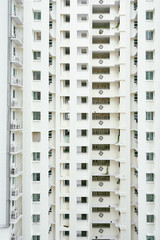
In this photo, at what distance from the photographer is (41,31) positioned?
20875 mm

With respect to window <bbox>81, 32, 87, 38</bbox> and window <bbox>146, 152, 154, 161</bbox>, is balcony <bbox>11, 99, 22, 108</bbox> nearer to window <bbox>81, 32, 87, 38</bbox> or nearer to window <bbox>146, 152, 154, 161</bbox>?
window <bbox>81, 32, 87, 38</bbox>

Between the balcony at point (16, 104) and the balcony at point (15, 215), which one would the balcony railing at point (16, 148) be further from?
the balcony at point (15, 215)

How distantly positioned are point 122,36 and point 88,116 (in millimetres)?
7837

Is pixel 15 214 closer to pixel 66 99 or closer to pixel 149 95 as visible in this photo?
pixel 66 99

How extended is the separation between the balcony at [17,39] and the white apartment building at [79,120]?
14cm

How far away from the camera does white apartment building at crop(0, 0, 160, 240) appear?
64.8 ft

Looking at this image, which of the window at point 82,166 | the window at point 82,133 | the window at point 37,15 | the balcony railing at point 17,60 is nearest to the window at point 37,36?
the window at point 37,15

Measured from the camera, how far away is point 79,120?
2408 cm

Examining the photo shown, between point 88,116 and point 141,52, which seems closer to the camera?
point 141,52

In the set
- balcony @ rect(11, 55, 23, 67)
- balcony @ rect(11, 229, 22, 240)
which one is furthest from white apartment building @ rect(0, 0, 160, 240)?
balcony @ rect(11, 55, 23, 67)

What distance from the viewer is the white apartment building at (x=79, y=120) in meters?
19.8

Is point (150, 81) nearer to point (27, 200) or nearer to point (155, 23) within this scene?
point (155, 23)

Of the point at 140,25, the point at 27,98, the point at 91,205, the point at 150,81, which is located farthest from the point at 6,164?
the point at 140,25

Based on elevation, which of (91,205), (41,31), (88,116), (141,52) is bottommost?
(91,205)
